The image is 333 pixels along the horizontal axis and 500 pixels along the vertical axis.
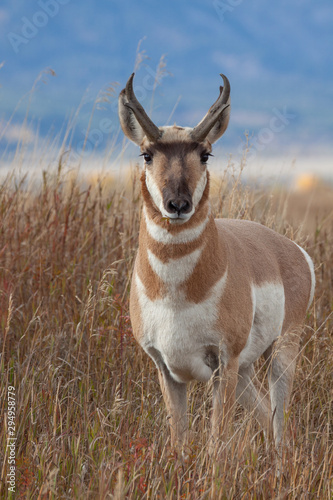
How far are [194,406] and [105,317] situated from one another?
1.09 meters

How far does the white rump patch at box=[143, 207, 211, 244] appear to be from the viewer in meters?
3.03

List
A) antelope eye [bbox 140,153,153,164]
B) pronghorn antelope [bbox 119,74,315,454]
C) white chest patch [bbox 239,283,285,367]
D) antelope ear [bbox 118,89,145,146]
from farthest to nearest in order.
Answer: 1. white chest patch [bbox 239,283,285,367]
2. antelope ear [bbox 118,89,145,146]
3. antelope eye [bbox 140,153,153,164]
4. pronghorn antelope [bbox 119,74,315,454]

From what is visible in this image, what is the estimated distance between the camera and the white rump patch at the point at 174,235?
9.93 feet

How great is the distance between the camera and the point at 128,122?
3.33 metres

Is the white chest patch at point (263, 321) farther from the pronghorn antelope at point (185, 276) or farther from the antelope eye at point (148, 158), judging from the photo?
the antelope eye at point (148, 158)

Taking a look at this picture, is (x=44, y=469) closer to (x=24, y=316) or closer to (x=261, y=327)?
(x=261, y=327)

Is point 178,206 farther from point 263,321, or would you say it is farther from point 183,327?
point 263,321

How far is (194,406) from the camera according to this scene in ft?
13.3

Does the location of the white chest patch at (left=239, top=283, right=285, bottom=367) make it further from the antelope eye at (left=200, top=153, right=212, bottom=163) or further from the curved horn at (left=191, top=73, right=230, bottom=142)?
the curved horn at (left=191, top=73, right=230, bottom=142)

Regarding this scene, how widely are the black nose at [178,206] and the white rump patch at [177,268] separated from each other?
0.34 metres

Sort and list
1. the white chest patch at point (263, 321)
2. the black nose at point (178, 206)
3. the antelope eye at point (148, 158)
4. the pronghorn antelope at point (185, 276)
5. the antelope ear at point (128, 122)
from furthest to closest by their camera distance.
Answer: the white chest patch at point (263, 321) < the antelope ear at point (128, 122) < the antelope eye at point (148, 158) < the pronghorn antelope at point (185, 276) < the black nose at point (178, 206)

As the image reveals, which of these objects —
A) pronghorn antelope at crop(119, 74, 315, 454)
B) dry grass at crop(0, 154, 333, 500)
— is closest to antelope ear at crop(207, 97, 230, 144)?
pronghorn antelope at crop(119, 74, 315, 454)

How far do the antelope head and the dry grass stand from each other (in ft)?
3.26

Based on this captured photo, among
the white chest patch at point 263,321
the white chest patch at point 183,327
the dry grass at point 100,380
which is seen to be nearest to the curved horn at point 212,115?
the white chest patch at point 183,327
